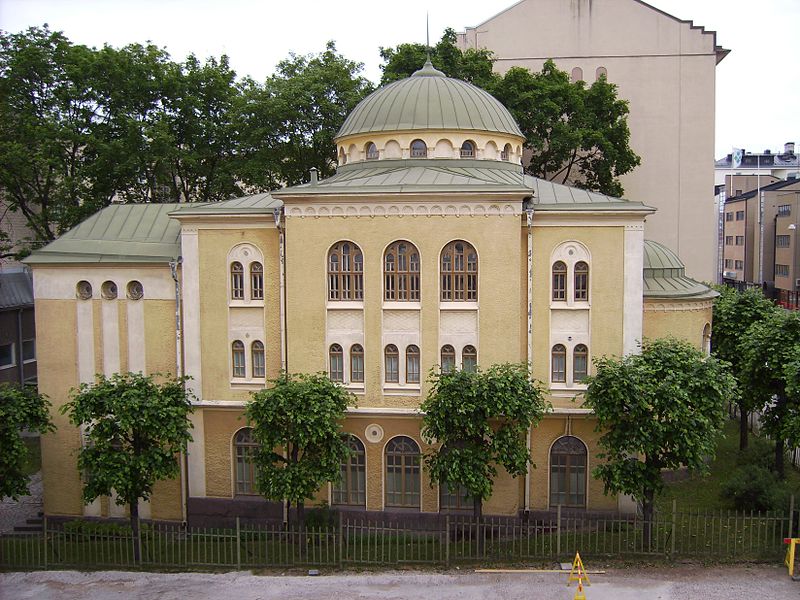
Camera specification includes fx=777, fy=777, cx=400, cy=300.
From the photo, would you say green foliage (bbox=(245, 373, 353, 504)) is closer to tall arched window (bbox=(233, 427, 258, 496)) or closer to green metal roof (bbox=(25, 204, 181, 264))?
tall arched window (bbox=(233, 427, 258, 496))

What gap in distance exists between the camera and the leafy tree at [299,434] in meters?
22.3

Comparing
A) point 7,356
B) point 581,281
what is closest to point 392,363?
point 581,281

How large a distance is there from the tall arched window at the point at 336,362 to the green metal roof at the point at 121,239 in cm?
635

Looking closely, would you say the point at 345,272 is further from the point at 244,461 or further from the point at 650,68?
the point at 650,68

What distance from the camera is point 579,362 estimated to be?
2512cm

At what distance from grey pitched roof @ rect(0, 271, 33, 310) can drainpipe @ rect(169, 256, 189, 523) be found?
664 inches

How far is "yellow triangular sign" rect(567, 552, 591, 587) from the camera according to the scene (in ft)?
66.7

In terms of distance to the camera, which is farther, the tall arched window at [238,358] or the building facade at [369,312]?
the tall arched window at [238,358]

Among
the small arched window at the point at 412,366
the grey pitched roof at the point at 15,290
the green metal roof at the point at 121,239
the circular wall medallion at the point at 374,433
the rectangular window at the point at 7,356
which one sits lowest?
the circular wall medallion at the point at 374,433

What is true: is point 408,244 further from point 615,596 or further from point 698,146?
point 698,146

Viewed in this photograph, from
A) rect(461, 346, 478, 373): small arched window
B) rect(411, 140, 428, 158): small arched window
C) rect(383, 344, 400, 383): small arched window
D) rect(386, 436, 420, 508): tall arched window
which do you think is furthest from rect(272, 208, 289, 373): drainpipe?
rect(411, 140, 428, 158): small arched window

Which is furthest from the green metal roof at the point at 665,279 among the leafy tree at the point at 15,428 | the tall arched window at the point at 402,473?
the leafy tree at the point at 15,428

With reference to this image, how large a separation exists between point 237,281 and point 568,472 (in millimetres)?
12658

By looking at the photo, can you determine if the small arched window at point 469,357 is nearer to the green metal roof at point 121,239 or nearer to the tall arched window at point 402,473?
the tall arched window at point 402,473
